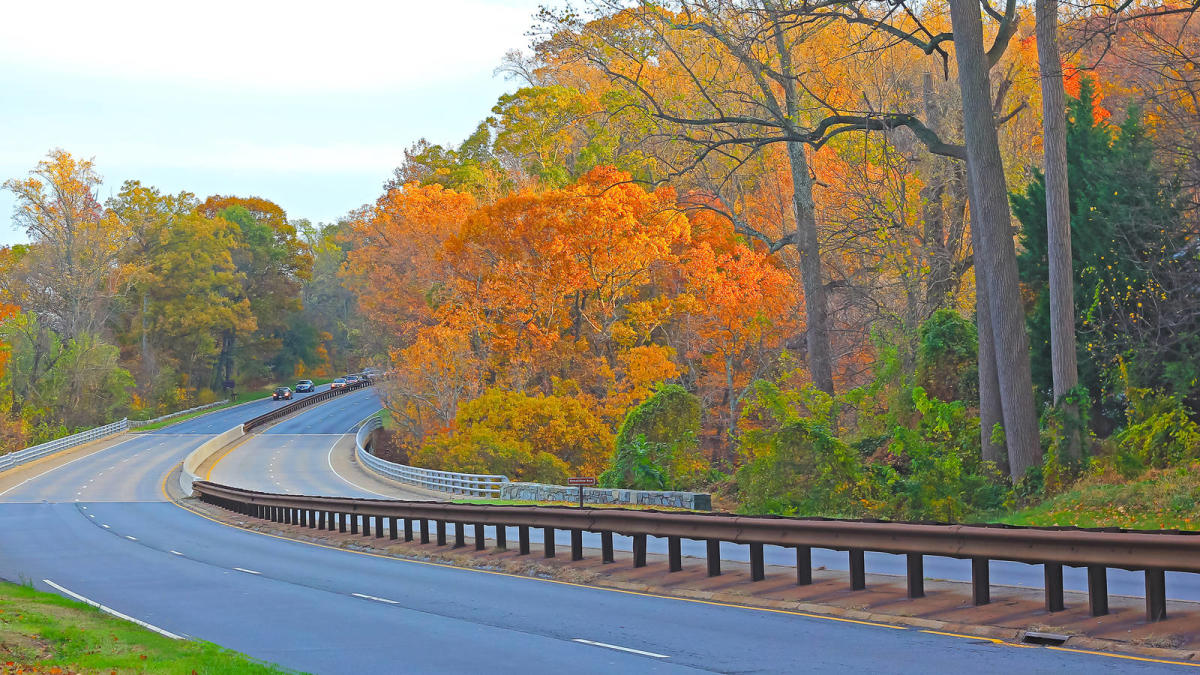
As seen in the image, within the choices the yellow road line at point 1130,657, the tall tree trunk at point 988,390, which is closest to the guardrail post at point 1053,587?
the yellow road line at point 1130,657

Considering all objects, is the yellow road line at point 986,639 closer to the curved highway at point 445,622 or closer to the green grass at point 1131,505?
the curved highway at point 445,622

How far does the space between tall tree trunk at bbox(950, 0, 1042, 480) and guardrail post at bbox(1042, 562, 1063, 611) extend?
42.1 feet

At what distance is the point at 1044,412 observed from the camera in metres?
25.8

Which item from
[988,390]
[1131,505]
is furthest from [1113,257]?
[1131,505]

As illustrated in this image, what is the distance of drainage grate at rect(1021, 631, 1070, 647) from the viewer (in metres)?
10.2

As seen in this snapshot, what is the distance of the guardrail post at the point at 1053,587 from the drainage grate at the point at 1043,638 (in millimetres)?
923

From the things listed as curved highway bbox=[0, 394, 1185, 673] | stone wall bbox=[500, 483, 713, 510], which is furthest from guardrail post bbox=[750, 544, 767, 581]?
stone wall bbox=[500, 483, 713, 510]

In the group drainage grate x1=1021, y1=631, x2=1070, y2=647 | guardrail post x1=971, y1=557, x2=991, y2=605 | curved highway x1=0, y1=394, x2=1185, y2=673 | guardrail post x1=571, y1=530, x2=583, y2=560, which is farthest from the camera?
guardrail post x1=571, y1=530, x2=583, y2=560

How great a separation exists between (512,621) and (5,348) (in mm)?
79836

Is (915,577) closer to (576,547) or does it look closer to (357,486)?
(576,547)

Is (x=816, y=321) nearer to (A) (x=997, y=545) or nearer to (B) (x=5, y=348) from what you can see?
(A) (x=997, y=545)

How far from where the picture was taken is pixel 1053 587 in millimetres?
11195

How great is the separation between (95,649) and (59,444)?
74.1 metres

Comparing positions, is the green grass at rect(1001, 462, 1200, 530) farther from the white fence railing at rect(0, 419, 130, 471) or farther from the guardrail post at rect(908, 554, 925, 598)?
the white fence railing at rect(0, 419, 130, 471)
